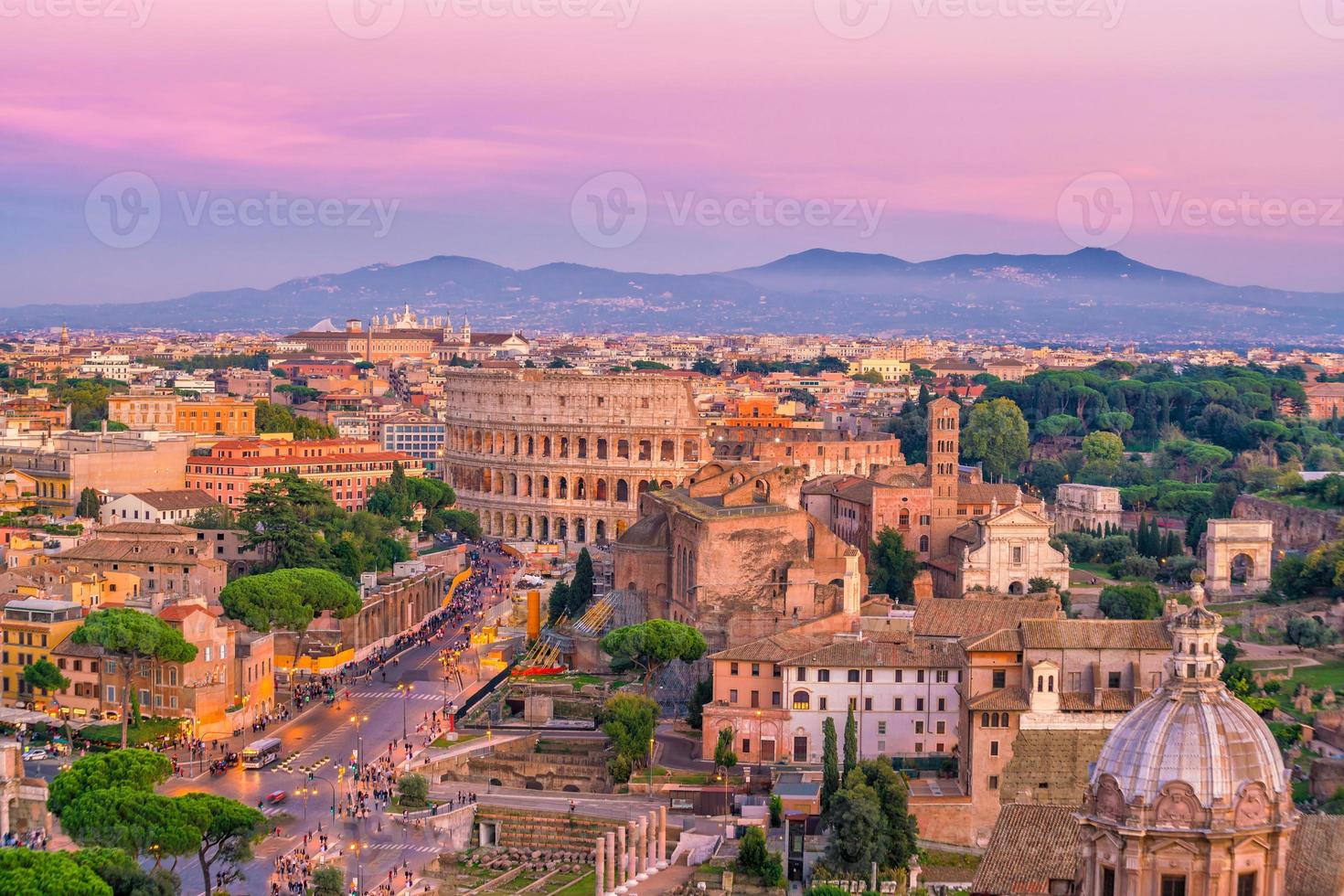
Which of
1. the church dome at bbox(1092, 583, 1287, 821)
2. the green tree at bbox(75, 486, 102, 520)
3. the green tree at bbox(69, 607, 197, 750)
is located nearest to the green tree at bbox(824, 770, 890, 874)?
the church dome at bbox(1092, 583, 1287, 821)

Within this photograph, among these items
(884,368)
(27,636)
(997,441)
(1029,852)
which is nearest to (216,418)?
(997,441)

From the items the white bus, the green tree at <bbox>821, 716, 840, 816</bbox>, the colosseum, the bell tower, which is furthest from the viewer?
the colosseum

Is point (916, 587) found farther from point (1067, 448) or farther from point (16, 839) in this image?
point (1067, 448)

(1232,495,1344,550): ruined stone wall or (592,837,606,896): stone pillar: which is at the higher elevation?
(1232,495,1344,550): ruined stone wall

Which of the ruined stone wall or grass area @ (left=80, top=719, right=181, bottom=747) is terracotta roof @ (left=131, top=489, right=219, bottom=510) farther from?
the ruined stone wall

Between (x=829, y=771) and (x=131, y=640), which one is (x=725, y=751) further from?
(x=131, y=640)

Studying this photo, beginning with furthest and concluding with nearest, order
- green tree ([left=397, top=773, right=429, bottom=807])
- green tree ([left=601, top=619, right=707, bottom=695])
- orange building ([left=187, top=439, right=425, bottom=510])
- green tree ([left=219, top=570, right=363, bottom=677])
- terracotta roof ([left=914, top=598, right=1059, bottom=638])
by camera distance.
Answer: orange building ([left=187, top=439, right=425, bottom=510]), green tree ([left=219, top=570, right=363, bottom=677]), green tree ([left=601, top=619, right=707, bottom=695]), terracotta roof ([left=914, top=598, right=1059, bottom=638]), green tree ([left=397, top=773, right=429, bottom=807])

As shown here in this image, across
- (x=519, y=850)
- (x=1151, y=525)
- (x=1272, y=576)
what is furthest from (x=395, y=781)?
(x=1151, y=525)
